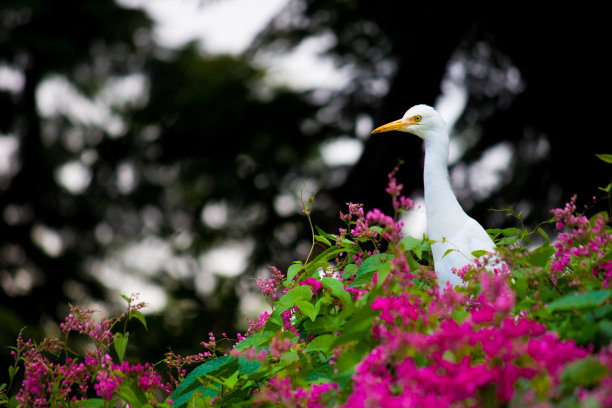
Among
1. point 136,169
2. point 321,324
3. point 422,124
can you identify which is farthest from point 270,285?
point 136,169

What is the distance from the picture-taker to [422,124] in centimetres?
376

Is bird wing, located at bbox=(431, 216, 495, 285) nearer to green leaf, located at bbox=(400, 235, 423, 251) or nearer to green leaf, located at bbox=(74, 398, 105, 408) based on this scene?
green leaf, located at bbox=(400, 235, 423, 251)

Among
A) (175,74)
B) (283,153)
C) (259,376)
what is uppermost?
(175,74)

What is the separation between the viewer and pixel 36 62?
12.8 meters

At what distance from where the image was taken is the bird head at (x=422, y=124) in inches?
146

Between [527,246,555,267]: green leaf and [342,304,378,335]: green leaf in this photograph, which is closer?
[342,304,378,335]: green leaf

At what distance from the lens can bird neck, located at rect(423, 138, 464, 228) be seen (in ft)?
10.9

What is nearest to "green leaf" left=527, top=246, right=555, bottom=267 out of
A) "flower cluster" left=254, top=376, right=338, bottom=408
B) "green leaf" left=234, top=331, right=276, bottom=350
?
"flower cluster" left=254, top=376, right=338, bottom=408

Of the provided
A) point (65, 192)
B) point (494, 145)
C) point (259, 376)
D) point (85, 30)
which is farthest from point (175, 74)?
point (259, 376)

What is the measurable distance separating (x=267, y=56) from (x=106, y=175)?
5.07 m

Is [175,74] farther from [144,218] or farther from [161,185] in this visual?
[144,218]

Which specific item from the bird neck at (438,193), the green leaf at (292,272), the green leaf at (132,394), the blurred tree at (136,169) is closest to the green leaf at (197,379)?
the green leaf at (132,394)

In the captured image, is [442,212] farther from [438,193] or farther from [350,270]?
[350,270]

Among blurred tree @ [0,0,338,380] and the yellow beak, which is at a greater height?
blurred tree @ [0,0,338,380]
